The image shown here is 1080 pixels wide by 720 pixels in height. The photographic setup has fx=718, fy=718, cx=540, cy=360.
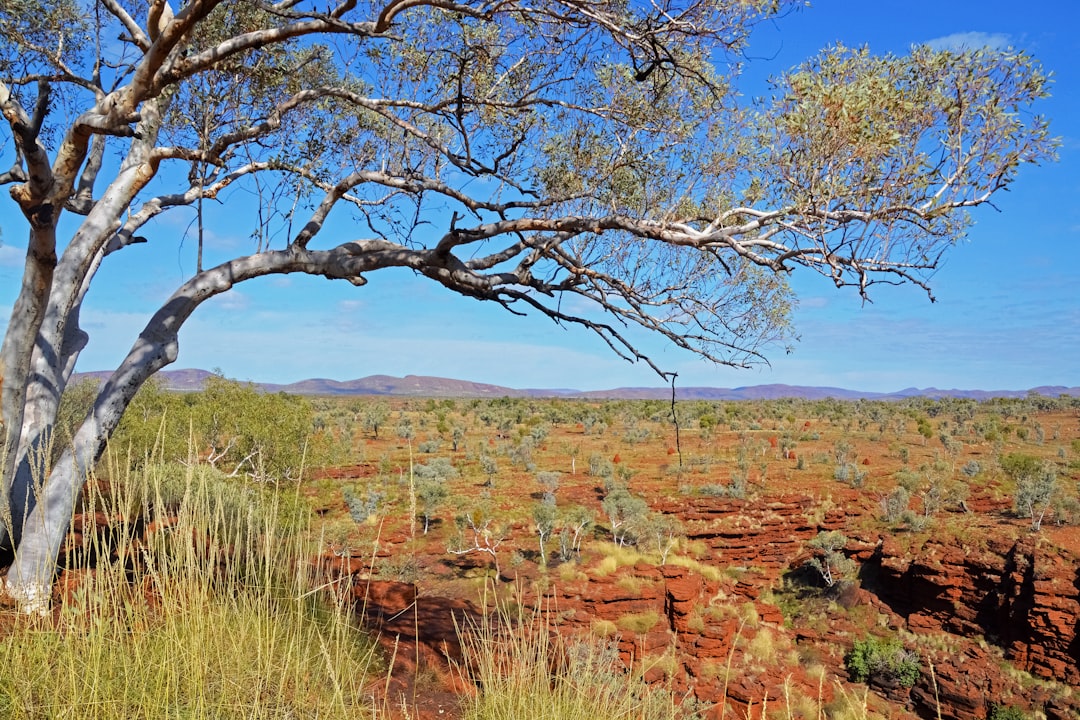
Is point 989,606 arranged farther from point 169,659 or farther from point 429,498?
point 169,659

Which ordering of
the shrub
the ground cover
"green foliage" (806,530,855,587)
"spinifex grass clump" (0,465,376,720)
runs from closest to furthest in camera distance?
"spinifex grass clump" (0,465,376,720) → the ground cover → "green foliage" (806,530,855,587) → the shrub

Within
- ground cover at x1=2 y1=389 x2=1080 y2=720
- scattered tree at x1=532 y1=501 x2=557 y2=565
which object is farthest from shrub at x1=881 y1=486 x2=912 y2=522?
scattered tree at x1=532 y1=501 x2=557 y2=565

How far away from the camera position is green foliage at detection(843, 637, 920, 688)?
12008 mm

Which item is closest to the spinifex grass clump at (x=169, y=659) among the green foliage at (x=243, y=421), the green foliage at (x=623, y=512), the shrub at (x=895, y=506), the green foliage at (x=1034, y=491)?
the green foliage at (x=243, y=421)

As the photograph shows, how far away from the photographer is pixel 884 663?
40.0 ft

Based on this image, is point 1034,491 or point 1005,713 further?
point 1034,491

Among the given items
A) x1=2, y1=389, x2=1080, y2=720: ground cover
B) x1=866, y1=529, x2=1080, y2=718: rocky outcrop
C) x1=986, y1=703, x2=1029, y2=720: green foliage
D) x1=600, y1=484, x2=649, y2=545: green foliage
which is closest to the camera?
x1=2, y1=389, x2=1080, y2=720: ground cover

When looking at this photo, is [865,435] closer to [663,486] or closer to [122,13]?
[663,486]

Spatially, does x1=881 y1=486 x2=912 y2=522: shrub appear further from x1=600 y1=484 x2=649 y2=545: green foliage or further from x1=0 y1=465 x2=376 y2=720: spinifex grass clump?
x1=0 y1=465 x2=376 y2=720: spinifex grass clump

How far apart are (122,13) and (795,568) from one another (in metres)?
16.0

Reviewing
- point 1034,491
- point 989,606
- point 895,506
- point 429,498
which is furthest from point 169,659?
point 1034,491

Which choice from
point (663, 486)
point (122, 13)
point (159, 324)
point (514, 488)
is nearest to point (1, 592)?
point (159, 324)

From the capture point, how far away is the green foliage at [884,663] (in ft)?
39.4

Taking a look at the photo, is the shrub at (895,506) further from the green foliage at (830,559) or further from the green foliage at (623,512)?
the green foliage at (623,512)
